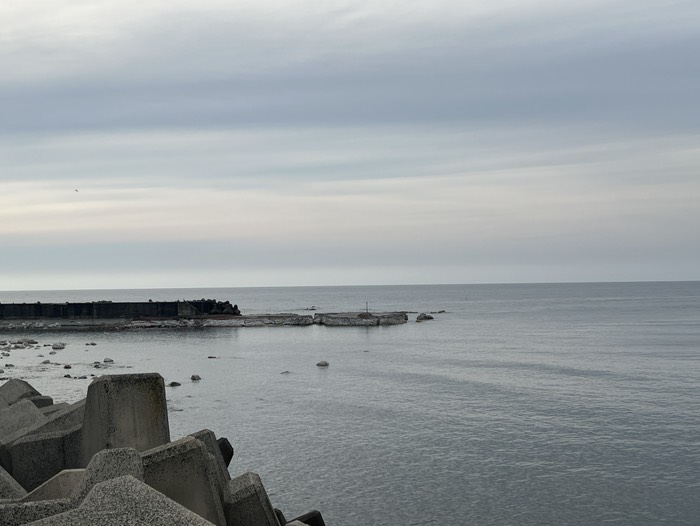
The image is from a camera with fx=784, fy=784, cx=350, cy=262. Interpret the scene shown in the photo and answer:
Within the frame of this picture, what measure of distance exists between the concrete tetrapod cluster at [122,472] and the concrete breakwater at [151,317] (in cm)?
6635

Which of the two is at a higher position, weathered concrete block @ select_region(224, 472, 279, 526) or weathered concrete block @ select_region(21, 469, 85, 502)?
weathered concrete block @ select_region(21, 469, 85, 502)

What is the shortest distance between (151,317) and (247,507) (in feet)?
252

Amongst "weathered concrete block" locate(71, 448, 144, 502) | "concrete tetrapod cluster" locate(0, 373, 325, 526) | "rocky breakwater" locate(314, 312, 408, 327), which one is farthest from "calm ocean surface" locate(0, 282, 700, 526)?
"rocky breakwater" locate(314, 312, 408, 327)

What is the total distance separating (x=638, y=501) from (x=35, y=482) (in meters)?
10.6

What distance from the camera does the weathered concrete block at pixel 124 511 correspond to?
449 cm

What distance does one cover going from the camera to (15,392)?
54.3 feet

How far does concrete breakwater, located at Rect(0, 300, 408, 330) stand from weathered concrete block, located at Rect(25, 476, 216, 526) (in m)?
73.0

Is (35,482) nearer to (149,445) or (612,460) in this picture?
(149,445)

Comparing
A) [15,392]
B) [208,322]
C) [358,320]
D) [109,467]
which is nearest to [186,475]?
[109,467]

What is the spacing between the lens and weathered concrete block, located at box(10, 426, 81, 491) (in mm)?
9938

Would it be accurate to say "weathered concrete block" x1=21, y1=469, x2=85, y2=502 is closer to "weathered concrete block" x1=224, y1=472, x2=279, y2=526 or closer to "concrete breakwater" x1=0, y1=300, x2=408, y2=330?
"weathered concrete block" x1=224, y1=472, x2=279, y2=526

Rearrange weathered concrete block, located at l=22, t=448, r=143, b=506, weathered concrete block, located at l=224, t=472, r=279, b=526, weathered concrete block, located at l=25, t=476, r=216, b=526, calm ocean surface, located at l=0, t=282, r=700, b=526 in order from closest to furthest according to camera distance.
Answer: weathered concrete block, located at l=25, t=476, r=216, b=526, weathered concrete block, located at l=22, t=448, r=143, b=506, weathered concrete block, located at l=224, t=472, r=279, b=526, calm ocean surface, located at l=0, t=282, r=700, b=526

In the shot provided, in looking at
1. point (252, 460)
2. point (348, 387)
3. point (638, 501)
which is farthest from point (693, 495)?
point (348, 387)

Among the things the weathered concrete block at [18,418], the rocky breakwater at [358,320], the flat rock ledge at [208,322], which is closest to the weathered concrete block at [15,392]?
the weathered concrete block at [18,418]
